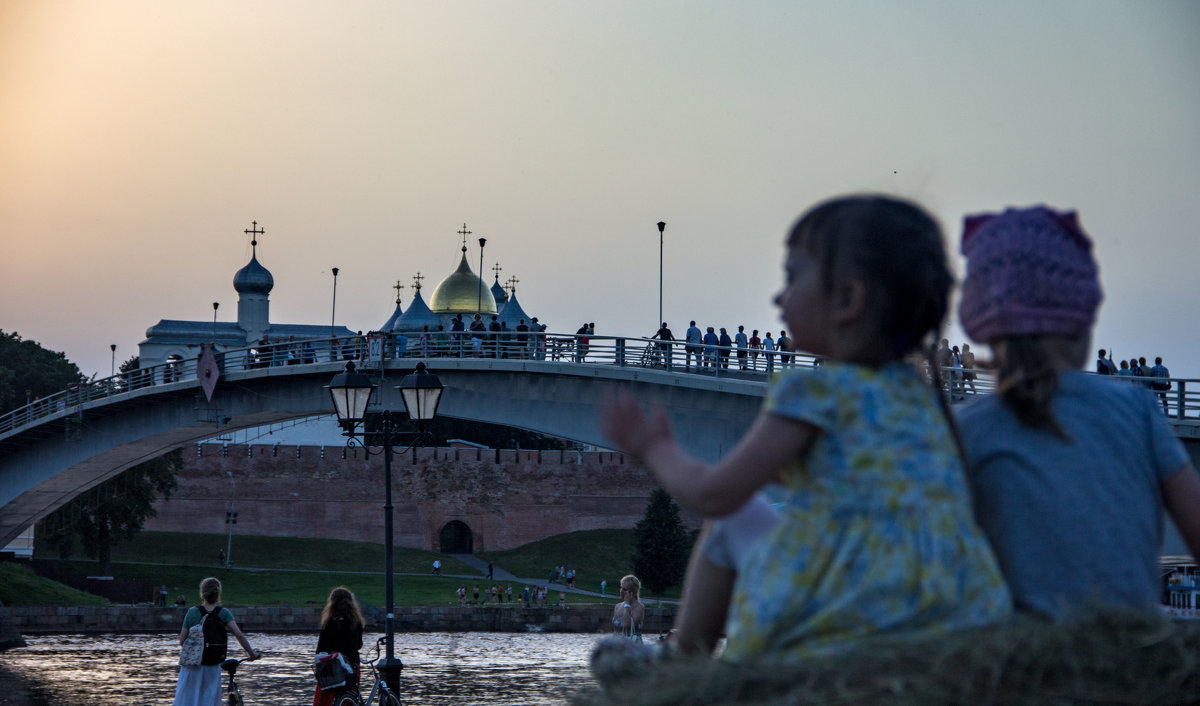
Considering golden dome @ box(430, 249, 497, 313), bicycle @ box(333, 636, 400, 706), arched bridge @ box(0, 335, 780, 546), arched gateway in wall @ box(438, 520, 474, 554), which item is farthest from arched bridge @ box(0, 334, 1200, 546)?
golden dome @ box(430, 249, 497, 313)

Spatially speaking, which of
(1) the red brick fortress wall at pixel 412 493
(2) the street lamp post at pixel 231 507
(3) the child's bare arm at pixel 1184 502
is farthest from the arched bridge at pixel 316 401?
(1) the red brick fortress wall at pixel 412 493

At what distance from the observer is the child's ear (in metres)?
2.18

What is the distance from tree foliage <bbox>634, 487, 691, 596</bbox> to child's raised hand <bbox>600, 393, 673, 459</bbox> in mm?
49186

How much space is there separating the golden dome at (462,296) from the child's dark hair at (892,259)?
76.1 m

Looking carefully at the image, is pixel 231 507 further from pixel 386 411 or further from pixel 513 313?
pixel 386 411

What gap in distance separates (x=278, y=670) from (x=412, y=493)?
145ft

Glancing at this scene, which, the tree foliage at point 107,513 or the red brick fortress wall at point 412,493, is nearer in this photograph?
the tree foliage at point 107,513

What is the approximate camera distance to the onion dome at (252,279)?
90.1 metres

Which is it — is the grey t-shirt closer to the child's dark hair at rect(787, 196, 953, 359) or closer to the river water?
the child's dark hair at rect(787, 196, 953, 359)

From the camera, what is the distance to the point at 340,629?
1143cm

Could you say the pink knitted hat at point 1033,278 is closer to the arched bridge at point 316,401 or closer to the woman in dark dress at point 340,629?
the woman in dark dress at point 340,629

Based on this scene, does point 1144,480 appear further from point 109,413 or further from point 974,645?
point 109,413

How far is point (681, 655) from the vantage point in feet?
6.48

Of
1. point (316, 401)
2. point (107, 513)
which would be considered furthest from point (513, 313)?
point (316, 401)
